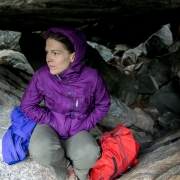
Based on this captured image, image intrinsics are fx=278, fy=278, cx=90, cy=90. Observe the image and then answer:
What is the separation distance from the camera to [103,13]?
5504 millimetres

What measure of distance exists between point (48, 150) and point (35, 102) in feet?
2.64

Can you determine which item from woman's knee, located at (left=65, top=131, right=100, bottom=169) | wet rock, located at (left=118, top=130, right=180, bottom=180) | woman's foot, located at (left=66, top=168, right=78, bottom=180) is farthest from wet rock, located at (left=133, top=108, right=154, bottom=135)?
woman's knee, located at (left=65, top=131, right=100, bottom=169)

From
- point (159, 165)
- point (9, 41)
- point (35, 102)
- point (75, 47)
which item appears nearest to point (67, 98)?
point (35, 102)

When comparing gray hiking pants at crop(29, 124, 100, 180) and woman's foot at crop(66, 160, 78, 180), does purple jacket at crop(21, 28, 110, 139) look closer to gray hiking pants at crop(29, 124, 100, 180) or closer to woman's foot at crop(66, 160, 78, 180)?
gray hiking pants at crop(29, 124, 100, 180)

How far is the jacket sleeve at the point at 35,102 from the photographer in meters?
4.12

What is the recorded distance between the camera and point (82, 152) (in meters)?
3.91

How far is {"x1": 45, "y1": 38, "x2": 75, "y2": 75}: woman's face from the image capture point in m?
3.91

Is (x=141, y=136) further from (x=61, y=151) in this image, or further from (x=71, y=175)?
(x=61, y=151)

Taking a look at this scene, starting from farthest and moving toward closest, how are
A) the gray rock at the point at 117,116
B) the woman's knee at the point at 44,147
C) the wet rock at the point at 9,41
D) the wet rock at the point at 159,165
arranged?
the wet rock at the point at 9,41
the gray rock at the point at 117,116
the woman's knee at the point at 44,147
the wet rock at the point at 159,165

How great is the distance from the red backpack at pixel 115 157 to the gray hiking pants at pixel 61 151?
0.12 meters

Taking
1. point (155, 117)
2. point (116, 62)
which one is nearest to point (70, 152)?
point (155, 117)

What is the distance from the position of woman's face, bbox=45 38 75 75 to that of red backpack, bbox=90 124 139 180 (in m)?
1.30

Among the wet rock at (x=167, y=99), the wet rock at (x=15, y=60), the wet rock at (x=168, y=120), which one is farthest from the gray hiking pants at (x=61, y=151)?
the wet rock at (x=15, y=60)

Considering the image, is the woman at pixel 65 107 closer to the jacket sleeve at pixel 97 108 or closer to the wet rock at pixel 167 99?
the jacket sleeve at pixel 97 108
